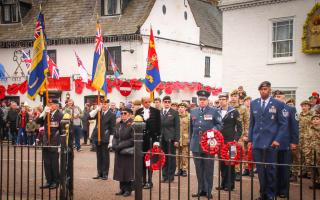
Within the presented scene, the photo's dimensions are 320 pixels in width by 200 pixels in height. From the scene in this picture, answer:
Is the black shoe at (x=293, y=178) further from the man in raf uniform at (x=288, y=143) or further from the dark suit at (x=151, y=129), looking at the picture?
the dark suit at (x=151, y=129)

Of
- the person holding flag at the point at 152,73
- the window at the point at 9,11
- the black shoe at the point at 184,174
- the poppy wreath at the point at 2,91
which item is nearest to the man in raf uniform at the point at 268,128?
the black shoe at the point at 184,174

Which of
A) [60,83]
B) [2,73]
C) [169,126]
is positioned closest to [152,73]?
[169,126]

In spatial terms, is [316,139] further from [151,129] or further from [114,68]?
[114,68]

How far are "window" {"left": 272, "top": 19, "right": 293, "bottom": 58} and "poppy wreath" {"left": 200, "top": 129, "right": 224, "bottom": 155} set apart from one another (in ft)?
35.2

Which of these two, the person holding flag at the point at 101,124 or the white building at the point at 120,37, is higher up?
the white building at the point at 120,37

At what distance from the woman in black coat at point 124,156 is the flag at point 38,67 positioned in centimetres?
241

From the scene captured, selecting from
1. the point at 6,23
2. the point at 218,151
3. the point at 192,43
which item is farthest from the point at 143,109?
the point at 6,23

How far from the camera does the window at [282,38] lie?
18125 millimetres

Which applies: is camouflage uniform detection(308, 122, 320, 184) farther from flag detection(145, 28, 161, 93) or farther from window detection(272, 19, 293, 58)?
window detection(272, 19, 293, 58)

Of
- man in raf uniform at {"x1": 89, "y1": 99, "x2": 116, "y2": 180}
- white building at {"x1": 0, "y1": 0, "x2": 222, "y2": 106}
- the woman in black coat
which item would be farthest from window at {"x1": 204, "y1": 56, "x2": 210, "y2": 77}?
the woman in black coat

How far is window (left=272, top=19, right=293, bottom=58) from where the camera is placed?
1812cm

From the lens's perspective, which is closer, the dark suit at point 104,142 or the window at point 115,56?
the dark suit at point 104,142

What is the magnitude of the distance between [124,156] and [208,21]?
92.1 ft

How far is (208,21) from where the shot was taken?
1409 inches
